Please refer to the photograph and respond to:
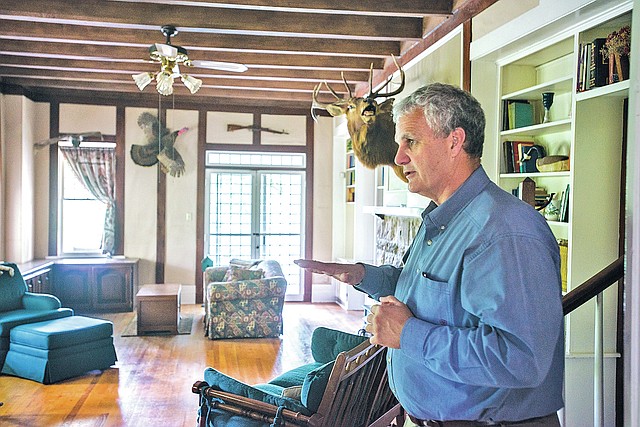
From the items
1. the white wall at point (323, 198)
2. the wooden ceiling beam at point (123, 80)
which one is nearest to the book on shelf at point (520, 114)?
the wooden ceiling beam at point (123, 80)

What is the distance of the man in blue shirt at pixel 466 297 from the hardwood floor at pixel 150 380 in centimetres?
333

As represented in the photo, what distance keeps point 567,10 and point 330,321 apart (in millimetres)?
5798

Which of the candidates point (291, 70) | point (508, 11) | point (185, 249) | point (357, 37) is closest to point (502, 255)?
point (508, 11)

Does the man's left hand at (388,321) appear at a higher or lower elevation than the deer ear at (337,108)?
lower

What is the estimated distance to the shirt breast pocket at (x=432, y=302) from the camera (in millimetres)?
1520

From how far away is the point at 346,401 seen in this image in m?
2.93

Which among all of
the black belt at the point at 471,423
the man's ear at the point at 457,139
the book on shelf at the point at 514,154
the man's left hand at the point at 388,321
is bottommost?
the black belt at the point at 471,423

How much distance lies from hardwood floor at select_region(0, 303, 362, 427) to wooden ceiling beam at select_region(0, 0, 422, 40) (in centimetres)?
311

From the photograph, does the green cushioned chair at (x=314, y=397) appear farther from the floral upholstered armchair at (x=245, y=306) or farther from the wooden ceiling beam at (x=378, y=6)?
the floral upholstered armchair at (x=245, y=306)

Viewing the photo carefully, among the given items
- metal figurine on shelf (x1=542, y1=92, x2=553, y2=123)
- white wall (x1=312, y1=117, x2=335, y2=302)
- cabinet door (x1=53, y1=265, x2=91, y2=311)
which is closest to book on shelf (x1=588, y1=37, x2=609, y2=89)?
metal figurine on shelf (x1=542, y1=92, x2=553, y2=123)

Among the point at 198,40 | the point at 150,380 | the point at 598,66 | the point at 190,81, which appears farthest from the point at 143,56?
the point at 598,66

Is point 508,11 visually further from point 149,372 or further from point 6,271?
point 6,271

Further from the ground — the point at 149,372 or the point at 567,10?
the point at 567,10

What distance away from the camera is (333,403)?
2822mm
